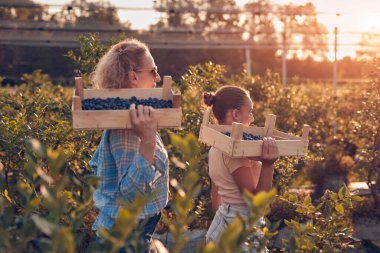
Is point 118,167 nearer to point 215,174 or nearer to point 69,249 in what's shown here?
point 215,174

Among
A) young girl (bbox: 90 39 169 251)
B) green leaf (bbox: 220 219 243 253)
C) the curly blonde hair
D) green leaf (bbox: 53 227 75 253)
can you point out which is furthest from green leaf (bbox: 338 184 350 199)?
green leaf (bbox: 53 227 75 253)

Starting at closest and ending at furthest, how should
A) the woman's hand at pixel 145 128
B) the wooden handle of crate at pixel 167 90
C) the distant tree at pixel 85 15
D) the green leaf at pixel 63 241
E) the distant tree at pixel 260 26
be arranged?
1. the green leaf at pixel 63 241
2. the woman's hand at pixel 145 128
3. the wooden handle of crate at pixel 167 90
4. the distant tree at pixel 85 15
5. the distant tree at pixel 260 26

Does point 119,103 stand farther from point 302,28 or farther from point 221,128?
point 302,28

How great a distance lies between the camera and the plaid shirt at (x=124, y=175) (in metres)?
2.48

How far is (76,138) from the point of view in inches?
174

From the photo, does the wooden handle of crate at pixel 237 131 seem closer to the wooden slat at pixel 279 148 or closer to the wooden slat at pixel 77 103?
the wooden slat at pixel 279 148

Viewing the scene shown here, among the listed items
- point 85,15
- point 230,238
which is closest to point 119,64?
point 230,238

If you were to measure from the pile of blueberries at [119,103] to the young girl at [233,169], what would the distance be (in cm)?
58

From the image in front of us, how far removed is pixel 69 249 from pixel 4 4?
12.4m

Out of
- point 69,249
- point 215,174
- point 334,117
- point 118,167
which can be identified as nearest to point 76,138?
point 215,174

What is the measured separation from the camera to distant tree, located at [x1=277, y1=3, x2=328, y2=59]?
13000 mm

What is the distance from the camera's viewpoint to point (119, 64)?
2.76 meters

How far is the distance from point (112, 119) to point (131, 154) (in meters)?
0.18

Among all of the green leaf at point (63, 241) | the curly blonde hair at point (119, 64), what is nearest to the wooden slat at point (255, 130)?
the curly blonde hair at point (119, 64)
